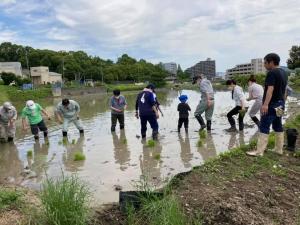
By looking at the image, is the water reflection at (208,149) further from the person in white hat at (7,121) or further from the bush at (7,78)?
the bush at (7,78)

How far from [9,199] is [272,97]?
499 cm

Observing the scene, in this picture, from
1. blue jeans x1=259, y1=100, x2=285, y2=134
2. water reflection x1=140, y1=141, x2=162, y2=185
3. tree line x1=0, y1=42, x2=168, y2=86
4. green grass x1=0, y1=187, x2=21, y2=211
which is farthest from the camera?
tree line x1=0, y1=42, x2=168, y2=86

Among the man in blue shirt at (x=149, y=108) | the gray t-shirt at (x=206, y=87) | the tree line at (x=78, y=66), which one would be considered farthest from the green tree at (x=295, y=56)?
the man in blue shirt at (x=149, y=108)

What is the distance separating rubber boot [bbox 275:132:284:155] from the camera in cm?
833

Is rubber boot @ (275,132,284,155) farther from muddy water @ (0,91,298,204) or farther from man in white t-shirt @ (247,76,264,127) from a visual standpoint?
man in white t-shirt @ (247,76,264,127)

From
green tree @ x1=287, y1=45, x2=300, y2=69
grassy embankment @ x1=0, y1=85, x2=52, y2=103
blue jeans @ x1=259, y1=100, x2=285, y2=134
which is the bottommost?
grassy embankment @ x1=0, y1=85, x2=52, y2=103

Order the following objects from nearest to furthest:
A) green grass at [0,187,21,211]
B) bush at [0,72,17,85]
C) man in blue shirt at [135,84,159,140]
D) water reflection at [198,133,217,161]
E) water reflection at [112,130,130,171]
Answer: green grass at [0,187,21,211] < water reflection at [112,130,130,171] < water reflection at [198,133,217,161] < man in blue shirt at [135,84,159,140] < bush at [0,72,17,85]

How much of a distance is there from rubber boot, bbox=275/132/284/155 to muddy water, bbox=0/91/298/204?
5.15 feet

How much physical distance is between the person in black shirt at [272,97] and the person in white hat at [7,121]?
7.94 m

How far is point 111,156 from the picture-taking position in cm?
1002

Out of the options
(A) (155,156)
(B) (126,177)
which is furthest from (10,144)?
(B) (126,177)

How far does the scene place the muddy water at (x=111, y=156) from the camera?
7.74m

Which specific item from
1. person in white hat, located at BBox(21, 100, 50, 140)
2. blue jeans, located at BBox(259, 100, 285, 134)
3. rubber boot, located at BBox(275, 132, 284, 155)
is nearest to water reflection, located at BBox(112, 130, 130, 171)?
person in white hat, located at BBox(21, 100, 50, 140)

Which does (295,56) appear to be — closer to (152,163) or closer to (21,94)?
(21,94)
